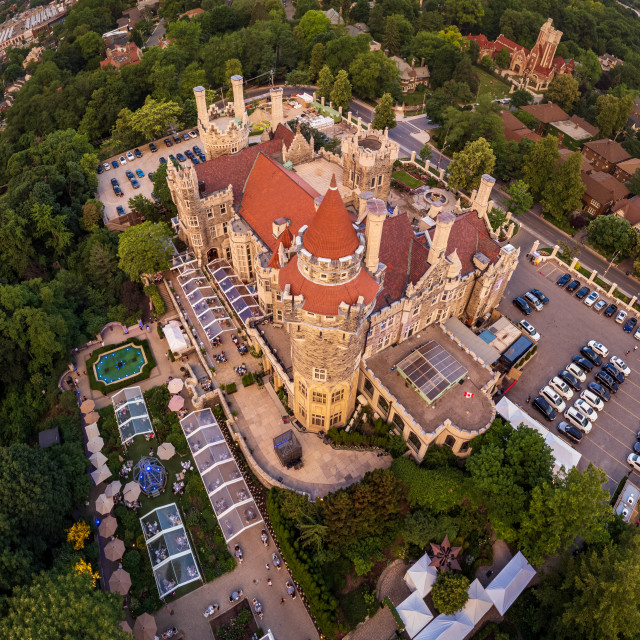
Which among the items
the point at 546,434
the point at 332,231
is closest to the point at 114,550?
the point at 332,231

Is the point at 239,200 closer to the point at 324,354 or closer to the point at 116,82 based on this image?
the point at 324,354

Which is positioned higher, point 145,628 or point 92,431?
point 145,628

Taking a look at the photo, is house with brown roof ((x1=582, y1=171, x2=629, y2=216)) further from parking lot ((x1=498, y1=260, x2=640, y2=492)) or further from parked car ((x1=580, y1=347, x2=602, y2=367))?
parked car ((x1=580, y1=347, x2=602, y2=367))

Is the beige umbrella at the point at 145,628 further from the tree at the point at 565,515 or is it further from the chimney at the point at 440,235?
the chimney at the point at 440,235

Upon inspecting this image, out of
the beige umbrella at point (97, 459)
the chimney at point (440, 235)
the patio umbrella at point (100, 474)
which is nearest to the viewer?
the chimney at point (440, 235)

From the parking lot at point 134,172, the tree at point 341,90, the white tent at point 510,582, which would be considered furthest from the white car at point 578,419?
the tree at point 341,90

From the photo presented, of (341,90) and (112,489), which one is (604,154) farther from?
(112,489)
